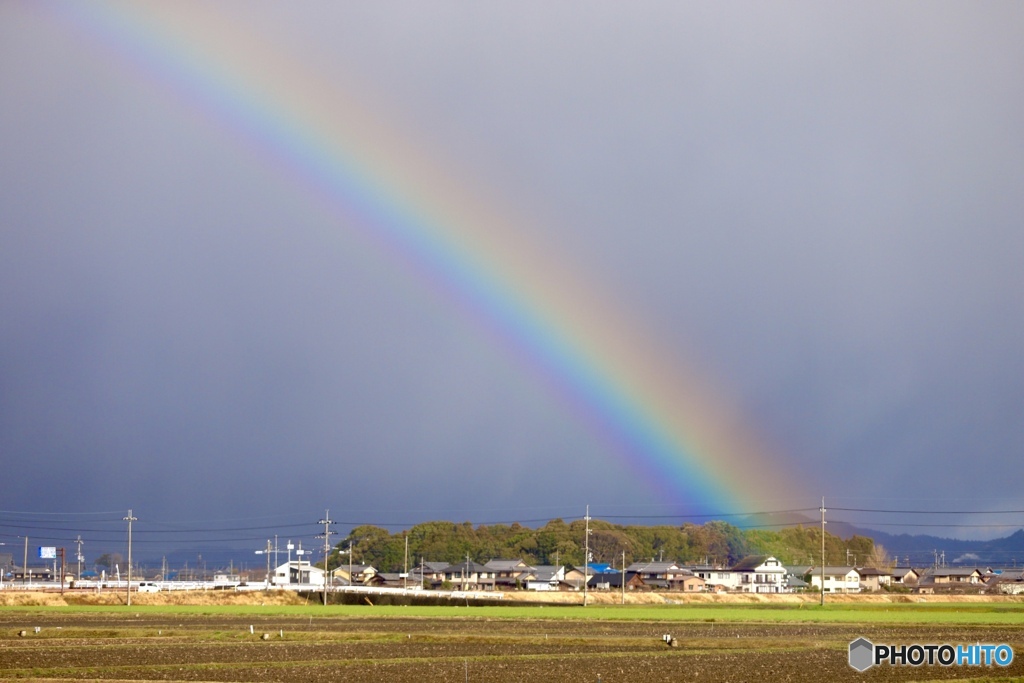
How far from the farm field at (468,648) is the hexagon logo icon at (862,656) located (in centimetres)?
47

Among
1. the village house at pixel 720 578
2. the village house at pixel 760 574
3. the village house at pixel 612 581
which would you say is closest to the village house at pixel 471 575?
the village house at pixel 612 581

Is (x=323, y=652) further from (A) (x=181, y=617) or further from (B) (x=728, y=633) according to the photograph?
(A) (x=181, y=617)

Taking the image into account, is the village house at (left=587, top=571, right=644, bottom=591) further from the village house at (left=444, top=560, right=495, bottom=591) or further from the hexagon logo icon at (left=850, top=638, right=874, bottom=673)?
the hexagon logo icon at (left=850, top=638, right=874, bottom=673)

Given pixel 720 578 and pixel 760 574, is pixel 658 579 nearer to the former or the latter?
pixel 720 578

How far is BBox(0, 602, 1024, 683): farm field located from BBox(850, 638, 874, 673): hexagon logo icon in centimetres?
47

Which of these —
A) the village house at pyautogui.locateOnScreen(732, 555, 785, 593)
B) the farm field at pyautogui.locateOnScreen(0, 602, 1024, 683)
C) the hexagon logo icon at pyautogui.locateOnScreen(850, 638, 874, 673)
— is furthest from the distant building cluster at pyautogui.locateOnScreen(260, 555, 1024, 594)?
the hexagon logo icon at pyautogui.locateOnScreen(850, 638, 874, 673)

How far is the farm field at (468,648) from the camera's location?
30.5 meters

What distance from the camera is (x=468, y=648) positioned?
41.8 meters

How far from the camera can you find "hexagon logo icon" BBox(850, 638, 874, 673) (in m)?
33.8

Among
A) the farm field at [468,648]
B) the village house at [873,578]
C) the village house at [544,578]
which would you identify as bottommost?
the village house at [873,578]

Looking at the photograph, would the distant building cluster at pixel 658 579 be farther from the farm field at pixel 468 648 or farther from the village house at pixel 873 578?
the farm field at pixel 468 648

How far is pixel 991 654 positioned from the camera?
3719 centimetres

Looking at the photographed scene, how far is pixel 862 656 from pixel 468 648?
14.8 m

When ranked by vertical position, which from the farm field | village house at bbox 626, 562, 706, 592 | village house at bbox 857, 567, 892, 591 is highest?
the farm field
